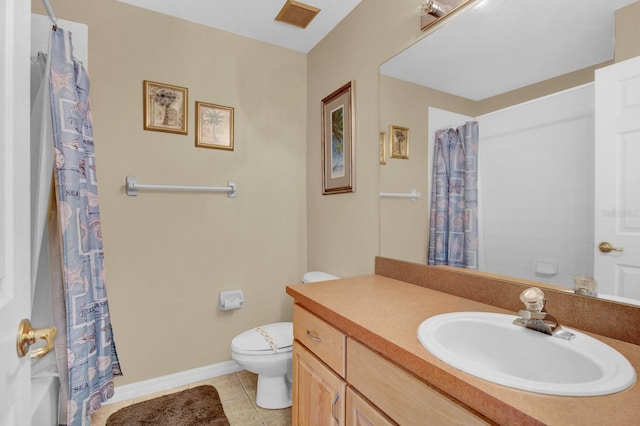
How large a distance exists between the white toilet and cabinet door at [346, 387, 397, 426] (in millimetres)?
755

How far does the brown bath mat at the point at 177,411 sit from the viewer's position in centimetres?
167

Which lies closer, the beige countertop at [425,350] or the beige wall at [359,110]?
the beige countertop at [425,350]

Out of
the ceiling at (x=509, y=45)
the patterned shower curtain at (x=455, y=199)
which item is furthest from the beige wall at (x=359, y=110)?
the patterned shower curtain at (x=455, y=199)

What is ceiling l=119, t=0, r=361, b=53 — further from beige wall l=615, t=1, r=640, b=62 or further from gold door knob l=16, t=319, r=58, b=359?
gold door knob l=16, t=319, r=58, b=359

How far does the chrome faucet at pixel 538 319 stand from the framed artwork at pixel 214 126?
193cm

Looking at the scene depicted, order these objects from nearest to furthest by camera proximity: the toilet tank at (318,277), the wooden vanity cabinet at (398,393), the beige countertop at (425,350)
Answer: the beige countertop at (425,350), the wooden vanity cabinet at (398,393), the toilet tank at (318,277)

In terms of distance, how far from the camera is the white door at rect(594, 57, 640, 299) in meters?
0.84

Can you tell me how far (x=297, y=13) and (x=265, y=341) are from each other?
2.00 metres

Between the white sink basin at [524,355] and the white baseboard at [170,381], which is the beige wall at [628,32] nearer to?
the white sink basin at [524,355]

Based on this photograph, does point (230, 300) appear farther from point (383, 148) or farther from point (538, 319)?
point (538, 319)

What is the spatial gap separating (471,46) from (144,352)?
7.95 ft

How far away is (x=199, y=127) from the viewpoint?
2.09m

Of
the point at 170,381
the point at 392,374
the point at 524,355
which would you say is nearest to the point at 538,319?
the point at 524,355

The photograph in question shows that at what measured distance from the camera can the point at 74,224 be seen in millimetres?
1237
